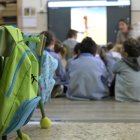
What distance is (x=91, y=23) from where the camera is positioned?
22.5 feet

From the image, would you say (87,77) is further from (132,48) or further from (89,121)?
(89,121)

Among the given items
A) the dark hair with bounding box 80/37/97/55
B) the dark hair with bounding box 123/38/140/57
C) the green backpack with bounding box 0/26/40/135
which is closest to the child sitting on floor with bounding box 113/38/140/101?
the dark hair with bounding box 123/38/140/57

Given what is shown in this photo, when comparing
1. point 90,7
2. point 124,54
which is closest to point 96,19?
point 90,7

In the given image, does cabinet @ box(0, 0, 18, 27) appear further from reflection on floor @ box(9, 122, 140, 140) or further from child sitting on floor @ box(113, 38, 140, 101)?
reflection on floor @ box(9, 122, 140, 140)

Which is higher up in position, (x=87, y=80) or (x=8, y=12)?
(x=8, y=12)

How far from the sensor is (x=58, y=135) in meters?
2.29

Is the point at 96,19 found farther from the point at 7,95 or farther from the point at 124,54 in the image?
the point at 7,95

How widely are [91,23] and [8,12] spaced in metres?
1.47

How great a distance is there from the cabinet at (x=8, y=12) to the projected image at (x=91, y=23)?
3.34 feet

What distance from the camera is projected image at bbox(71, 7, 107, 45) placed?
22.3 ft

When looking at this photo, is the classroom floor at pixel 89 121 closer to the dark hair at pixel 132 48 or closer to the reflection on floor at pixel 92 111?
the reflection on floor at pixel 92 111

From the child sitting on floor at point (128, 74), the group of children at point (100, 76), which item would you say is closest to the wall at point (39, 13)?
the group of children at point (100, 76)

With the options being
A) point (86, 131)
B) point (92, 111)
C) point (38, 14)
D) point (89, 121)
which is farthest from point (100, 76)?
point (38, 14)

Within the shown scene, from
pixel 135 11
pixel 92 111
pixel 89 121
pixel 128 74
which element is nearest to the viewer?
pixel 89 121
